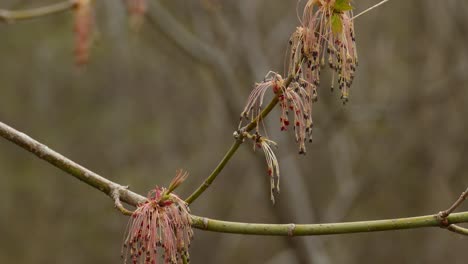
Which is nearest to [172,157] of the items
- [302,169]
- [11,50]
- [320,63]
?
[302,169]

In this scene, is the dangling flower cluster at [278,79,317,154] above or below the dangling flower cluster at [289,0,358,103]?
below

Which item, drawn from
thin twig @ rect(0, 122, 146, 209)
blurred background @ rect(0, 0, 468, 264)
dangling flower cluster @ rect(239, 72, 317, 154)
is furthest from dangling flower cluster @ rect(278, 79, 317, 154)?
blurred background @ rect(0, 0, 468, 264)

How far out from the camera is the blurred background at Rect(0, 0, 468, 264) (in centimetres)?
938

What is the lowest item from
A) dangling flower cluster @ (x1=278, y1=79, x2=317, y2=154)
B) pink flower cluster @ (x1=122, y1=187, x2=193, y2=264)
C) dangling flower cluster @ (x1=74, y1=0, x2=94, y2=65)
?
pink flower cluster @ (x1=122, y1=187, x2=193, y2=264)

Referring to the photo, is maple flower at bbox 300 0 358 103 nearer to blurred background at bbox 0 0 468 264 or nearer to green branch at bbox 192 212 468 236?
green branch at bbox 192 212 468 236

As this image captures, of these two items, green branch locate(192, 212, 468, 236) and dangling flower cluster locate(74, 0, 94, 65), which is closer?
green branch locate(192, 212, 468, 236)

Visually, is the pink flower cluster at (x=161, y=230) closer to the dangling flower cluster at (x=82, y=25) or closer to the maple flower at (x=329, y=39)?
the maple flower at (x=329, y=39)

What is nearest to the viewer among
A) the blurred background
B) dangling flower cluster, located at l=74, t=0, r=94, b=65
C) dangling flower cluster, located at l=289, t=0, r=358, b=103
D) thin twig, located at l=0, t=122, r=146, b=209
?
dangling flower cluster, located at l=289, t=0, r=358, b=103

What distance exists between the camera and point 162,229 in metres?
1.94

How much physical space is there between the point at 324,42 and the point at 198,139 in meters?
8.69

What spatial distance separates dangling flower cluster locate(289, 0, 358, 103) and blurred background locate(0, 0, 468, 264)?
23.1 ft

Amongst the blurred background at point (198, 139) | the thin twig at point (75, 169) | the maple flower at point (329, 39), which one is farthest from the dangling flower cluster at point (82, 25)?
the blurred background at point (198, 139)

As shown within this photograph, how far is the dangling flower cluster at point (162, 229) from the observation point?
190 cm

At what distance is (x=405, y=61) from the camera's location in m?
9.91
